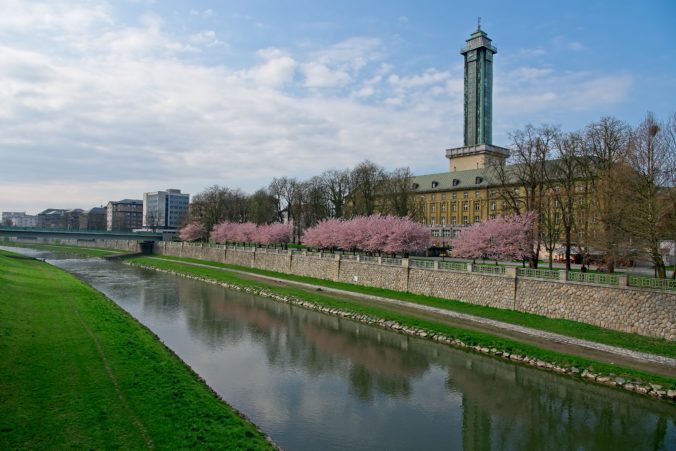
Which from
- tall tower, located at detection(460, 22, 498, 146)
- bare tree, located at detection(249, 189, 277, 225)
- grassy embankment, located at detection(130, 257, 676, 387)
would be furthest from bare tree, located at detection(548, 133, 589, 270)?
bare tree, located at detection(249, 189, 277, 225)

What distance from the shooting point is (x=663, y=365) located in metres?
21.8

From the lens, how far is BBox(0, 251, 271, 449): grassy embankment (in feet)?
42.0

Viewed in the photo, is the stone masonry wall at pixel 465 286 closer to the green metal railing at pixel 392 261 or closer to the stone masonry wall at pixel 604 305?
the stone masonry wall at pixel 604 305

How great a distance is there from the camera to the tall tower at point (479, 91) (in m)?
98.2

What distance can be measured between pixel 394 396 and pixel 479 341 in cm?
845

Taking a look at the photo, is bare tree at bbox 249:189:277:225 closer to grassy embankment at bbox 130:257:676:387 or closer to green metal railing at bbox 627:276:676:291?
grassy embankment at bbox 130:257:676:387

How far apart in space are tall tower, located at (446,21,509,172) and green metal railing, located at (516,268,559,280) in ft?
216

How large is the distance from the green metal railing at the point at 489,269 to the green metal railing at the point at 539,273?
1.62 metres

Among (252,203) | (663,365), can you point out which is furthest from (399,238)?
(252,203)

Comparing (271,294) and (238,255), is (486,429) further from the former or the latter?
(238,255)

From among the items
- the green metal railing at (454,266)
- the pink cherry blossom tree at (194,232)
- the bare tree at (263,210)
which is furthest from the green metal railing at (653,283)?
the pink cherry blossom tree at (194,232)

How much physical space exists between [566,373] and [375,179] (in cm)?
5591

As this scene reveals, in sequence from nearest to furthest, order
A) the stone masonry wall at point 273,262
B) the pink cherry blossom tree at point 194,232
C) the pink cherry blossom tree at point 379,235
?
the pink cherry blossom tree at point 379,235 < the stone masonry wall at point 273,262 < the pink cherry blossom tree at point 194,232

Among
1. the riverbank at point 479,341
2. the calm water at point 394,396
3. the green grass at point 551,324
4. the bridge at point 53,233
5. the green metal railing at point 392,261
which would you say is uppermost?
the bridge at point 53,233
